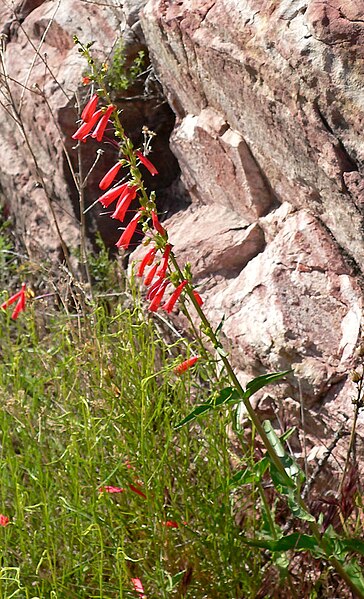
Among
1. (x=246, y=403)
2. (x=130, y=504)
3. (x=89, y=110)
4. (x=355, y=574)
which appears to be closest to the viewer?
(x=246, y=403)

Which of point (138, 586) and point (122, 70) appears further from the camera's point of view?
point (122, 70)

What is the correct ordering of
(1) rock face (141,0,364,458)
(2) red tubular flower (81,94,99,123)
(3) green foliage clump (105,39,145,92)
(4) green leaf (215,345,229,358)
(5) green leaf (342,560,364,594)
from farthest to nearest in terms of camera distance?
(3) green foliage clump (105,39,145,92)
(1) rock face (141,0,364,458)
(2) red tubular flower (81,94,99,123)
(5) green leaf (342,560,364,594)
(4) green leaf (215,345,229,358)

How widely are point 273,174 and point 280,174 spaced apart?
8cm

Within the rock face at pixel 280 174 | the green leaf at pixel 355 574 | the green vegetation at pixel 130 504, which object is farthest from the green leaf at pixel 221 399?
the rock face at pixel 280 174

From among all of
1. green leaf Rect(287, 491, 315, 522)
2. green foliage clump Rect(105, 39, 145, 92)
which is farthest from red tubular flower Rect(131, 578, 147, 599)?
green foliage clump Rect(105, 39, 145, 92)

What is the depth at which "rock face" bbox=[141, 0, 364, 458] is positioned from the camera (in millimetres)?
3105

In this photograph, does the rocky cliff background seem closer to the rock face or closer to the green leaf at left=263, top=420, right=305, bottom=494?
the rock face

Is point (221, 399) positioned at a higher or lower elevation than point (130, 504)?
higher

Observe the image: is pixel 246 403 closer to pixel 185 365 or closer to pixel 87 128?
pixel 185 365

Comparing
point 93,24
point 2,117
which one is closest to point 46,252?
point 2,117

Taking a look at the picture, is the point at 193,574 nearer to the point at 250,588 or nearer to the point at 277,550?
the point at 250,588

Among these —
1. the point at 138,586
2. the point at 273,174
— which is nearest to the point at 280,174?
the point at 273,174

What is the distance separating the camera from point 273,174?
3709mm

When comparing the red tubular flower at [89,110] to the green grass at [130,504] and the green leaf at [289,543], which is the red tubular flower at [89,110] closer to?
the green grass at [130,504]
